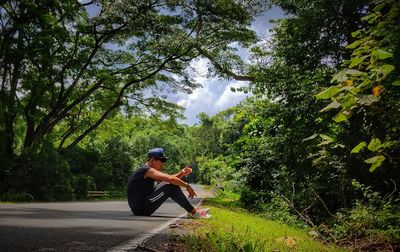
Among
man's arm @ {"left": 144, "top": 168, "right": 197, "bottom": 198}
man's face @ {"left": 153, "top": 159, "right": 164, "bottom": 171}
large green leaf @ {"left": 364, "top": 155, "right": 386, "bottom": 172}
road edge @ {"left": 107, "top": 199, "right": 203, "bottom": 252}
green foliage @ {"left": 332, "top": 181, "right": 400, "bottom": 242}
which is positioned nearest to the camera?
large green leaf @ {"left": 364, "top": 155, "right": 386, "bottom": 172}

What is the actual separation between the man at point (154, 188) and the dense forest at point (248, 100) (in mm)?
2517

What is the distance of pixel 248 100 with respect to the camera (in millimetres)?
18125

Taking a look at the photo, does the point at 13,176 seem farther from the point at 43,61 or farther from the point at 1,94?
the point at 43,61

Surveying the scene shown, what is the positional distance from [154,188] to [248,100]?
1118 cm

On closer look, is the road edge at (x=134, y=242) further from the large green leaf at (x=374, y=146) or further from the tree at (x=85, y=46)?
the tree at (x=85, y=46)

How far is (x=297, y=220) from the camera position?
1259 cm

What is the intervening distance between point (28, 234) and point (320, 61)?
10.9 meters

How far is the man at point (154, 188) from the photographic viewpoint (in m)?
7.27

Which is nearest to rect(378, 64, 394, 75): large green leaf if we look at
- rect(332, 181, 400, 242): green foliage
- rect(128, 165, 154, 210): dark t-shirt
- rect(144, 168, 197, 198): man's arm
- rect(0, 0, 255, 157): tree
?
rect(144, 168, 197, 198): man's arm

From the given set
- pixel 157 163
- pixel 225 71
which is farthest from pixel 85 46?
pixel 157 163

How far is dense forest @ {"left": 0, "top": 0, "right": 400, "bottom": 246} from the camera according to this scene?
8523 mm

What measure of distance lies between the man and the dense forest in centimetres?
252

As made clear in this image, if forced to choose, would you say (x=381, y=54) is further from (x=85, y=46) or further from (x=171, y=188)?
(x=85, y=46)

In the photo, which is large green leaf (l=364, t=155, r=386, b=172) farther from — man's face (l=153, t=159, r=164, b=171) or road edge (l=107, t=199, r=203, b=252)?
man's face (l=153, t=159, r=164, b=171)
